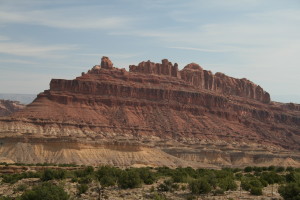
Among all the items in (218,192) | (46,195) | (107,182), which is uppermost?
(218,192)

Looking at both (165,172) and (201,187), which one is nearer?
(201,187)

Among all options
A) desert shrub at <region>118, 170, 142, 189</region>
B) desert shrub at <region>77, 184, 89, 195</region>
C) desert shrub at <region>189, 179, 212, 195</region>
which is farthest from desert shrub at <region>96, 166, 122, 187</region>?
desert shrub at <region>189, 179, 212, 195</region>

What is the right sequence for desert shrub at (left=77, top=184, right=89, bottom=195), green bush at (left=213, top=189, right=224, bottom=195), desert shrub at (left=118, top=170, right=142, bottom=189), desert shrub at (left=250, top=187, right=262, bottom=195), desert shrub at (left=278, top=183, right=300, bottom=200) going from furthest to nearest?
1. desert shrub at (left=118, top=170, right=142, bottom=189)
2. desert shrub at (left=77, top=184, right=89, bottom=195)
3. green bush at (left=213, top=189, right=224, bottom=195)
4. desert shrub at (left=250, top=187, right=262, bottom=195)
5. desert shrub at (left=278, top=183, right=300, bottom=200)

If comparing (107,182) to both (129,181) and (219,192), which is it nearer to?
(129,181)

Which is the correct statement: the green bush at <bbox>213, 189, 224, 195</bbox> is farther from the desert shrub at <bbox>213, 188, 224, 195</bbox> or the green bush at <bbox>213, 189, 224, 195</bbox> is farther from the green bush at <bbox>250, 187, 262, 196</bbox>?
the green bush at <bbox>250, 187, 262, 196</bbox>

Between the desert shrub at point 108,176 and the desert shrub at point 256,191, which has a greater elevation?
the desert shrub at point 256,191

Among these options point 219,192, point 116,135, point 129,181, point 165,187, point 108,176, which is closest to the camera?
point 219,192

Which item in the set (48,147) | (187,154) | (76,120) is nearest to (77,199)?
(48,147)

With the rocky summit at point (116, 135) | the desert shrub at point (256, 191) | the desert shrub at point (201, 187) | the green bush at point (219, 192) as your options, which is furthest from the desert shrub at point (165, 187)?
the rocky summit at point (116, 135)

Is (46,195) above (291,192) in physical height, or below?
below

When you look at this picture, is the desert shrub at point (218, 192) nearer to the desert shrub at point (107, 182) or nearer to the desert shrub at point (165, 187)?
the desert shrub at point (165, 187)

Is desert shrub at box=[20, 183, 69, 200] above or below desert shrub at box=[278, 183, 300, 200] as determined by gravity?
below

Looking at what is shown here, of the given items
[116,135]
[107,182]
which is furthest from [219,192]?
[116,135]

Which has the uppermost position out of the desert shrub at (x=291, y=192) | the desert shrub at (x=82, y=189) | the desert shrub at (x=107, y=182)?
the desert shrub at (x=291, y=192)
